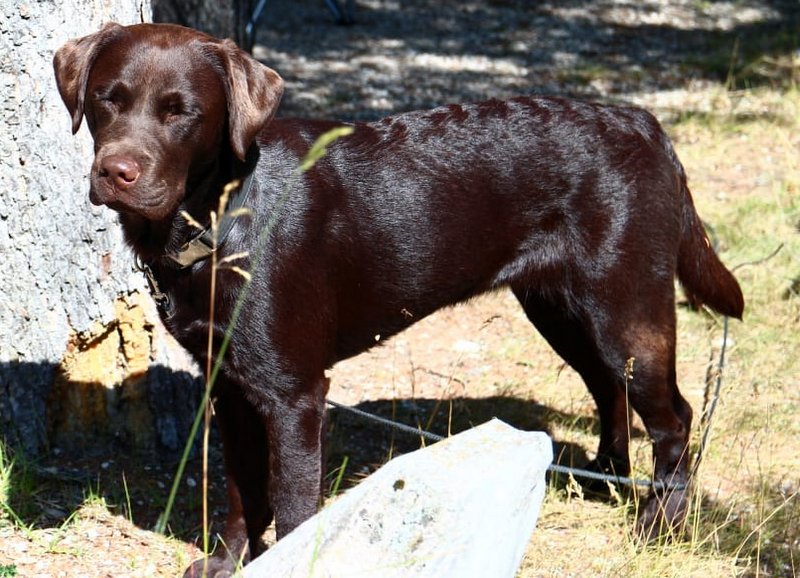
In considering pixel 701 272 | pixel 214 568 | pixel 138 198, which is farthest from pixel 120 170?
pixel 701 272

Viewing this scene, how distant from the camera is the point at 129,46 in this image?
3078 millimetres

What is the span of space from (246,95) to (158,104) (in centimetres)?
25

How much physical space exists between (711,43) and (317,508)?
842cm

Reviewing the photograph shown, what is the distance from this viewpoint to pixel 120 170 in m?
2.84

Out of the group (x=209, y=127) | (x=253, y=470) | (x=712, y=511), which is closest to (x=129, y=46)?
(x=209, y=127)

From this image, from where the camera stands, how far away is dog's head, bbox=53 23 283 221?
2.91m

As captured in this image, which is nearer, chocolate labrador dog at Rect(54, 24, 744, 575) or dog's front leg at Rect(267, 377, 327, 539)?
chocolate labrador dog at Rect(54, 24, 744, 575)

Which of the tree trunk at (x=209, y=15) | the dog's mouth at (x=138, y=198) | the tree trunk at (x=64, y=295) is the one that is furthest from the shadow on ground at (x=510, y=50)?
the dog's mouth at (x=138, y=198)

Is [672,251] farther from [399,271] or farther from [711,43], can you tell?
[711,43]

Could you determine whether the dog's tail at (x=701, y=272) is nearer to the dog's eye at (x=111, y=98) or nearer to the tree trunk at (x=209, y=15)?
the dog's eye at (x=111, y=98)

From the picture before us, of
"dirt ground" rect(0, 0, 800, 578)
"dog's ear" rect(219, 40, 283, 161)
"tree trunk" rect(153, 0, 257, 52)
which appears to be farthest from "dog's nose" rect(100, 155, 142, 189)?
"tree trunk" rect(153, 0, 257, 52)

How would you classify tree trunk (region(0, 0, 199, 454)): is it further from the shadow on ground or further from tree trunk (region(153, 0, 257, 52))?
the shadow on ground

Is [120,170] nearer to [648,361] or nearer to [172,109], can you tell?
[172,109]

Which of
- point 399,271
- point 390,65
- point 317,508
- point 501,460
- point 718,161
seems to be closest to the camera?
point 501,460
